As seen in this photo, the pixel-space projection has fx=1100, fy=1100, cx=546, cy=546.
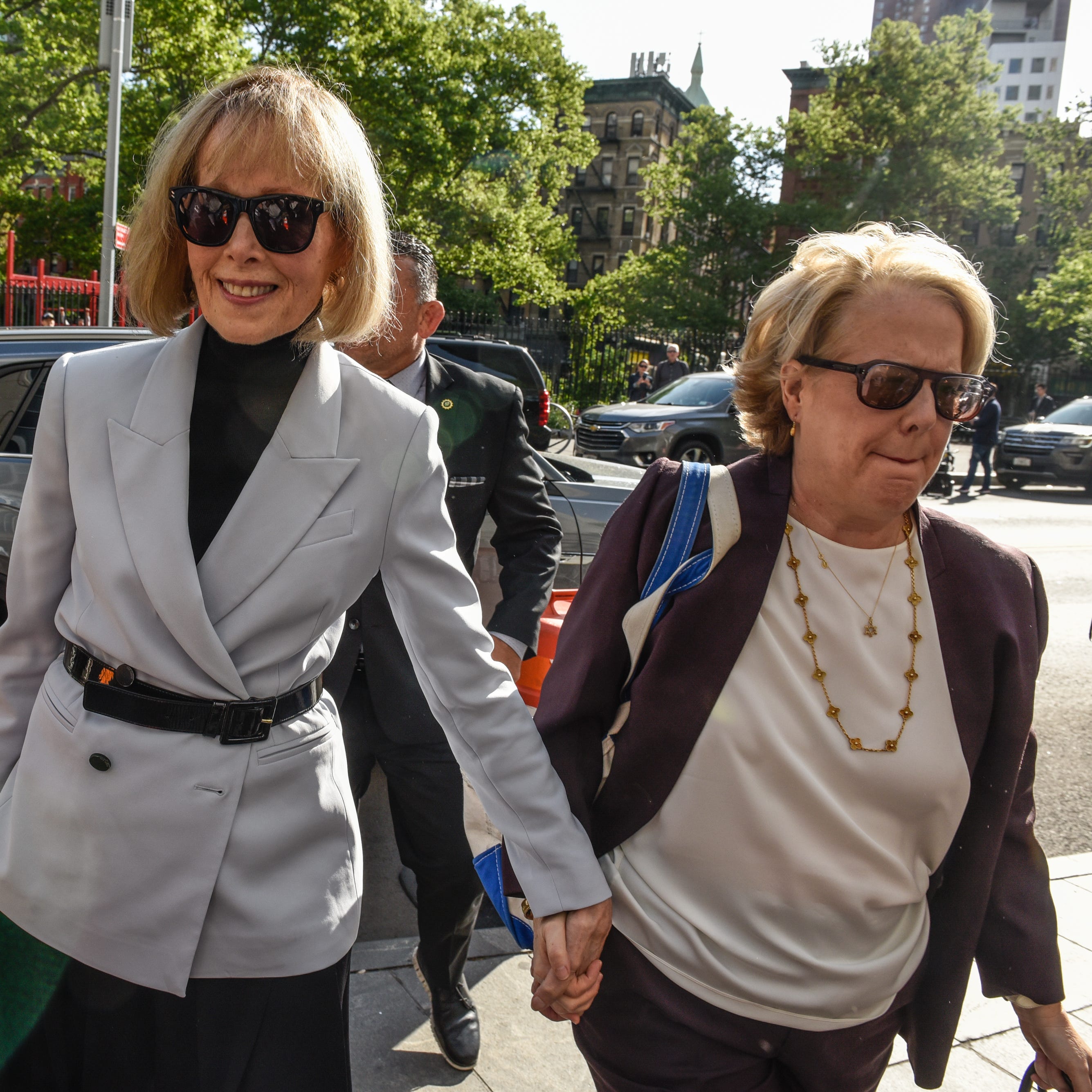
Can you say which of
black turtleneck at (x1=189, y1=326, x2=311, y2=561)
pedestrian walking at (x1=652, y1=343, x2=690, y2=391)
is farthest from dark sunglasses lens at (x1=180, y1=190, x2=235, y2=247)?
pedestrian walking at (x1=652, y1=343, x2=690, y2=391)

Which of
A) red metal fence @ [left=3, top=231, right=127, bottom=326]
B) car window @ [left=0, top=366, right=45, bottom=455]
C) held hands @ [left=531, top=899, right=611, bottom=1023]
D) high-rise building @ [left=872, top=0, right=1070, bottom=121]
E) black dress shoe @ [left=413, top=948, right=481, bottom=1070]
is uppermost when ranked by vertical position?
high-rise building @ [left=872, top=0, right=1070, bottom=121]

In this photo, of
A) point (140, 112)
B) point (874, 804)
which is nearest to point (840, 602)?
point (874, 804)

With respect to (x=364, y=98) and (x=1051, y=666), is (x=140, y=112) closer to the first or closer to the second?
(x=364, y=98)

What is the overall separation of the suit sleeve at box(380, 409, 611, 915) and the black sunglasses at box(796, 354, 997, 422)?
2.20ft

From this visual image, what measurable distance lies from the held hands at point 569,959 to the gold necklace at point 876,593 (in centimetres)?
59

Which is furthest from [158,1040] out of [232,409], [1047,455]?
[1047,455]

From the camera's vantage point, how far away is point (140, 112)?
2442 centimetres

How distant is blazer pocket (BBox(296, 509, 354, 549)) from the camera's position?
1.59 metres

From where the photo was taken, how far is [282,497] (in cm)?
158

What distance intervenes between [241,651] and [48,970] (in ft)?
1.76

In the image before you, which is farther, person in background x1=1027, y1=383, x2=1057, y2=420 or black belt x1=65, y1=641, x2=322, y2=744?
person in background x1=1027, y1=383, x2=1057, y2=420

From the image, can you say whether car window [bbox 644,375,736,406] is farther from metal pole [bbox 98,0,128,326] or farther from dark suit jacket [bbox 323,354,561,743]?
dark suit jacket [bbox 323,354,561,743]

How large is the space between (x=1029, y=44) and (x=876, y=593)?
134m

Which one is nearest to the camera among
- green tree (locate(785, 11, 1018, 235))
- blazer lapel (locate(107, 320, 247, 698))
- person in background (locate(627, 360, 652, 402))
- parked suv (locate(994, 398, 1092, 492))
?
blazer lapel (locate(107, 320, 247, 698))
